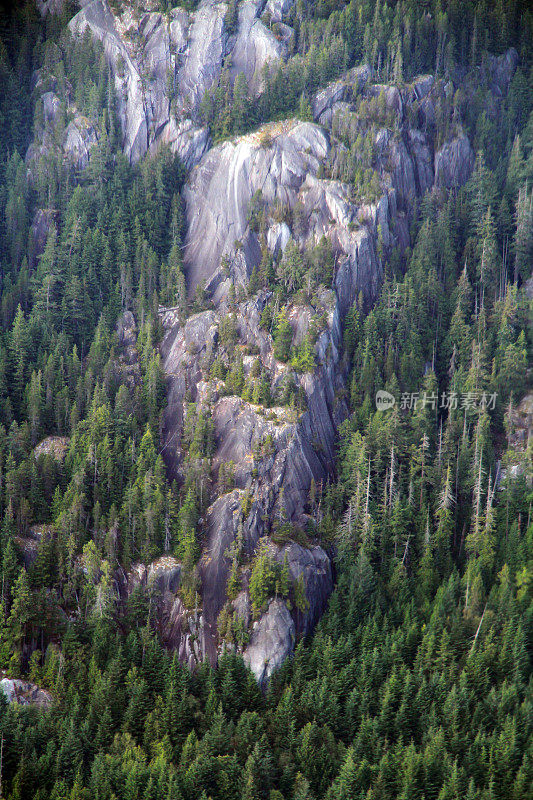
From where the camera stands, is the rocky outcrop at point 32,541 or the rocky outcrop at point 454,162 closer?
the rocky outcrop at point 32,541

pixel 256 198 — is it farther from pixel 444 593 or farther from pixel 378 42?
pixel 444 593

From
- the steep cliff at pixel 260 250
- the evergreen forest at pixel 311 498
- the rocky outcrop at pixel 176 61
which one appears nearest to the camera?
the evergreen forest at pixel 311 498

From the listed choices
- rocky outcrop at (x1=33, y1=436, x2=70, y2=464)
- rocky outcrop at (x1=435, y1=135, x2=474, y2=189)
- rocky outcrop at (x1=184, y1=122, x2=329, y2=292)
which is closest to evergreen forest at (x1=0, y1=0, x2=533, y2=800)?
rocky outcrop at (x1=33, y1=436, x2=70, y2=464)

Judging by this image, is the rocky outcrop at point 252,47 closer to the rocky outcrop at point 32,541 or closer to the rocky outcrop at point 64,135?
the rocky outcrop at point 64,135

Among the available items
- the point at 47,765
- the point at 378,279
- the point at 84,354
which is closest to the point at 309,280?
the point at 378,279

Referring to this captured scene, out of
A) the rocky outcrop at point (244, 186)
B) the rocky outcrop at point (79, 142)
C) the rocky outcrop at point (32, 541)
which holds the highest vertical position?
the rocky outcrop at point (79, 142)

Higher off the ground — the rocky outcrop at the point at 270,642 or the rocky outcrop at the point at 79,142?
the rocky outcrop at the point at 79,142

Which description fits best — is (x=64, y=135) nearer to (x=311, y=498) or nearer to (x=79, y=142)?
(x=79, y=142)

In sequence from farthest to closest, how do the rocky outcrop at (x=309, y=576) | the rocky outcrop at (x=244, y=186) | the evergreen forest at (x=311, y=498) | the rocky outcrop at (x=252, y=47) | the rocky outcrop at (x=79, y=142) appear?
the rocky outcrop at (x=79, y=142) → the rocky outcrop at (x=252, y=47) → the rocky outcrop at (x=244, y=186) → the rocky outcrop at (x=309, y=576) → the evergreen forest at (x=311, y=498)

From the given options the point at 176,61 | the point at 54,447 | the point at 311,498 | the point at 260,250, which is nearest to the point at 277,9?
the point at 176,61

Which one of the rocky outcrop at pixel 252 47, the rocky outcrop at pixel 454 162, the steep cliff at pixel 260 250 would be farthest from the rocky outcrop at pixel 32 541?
the rocky outcrop at pixel 252 47
